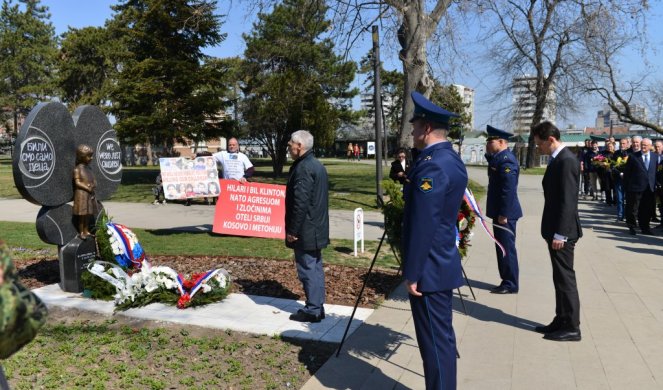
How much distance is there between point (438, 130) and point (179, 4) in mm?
25749

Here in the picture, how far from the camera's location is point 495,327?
17.4 feet

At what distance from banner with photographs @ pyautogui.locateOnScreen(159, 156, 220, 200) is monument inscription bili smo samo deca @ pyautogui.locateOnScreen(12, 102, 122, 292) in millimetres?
5209

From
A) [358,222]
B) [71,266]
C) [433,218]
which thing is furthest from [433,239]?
[358,222]

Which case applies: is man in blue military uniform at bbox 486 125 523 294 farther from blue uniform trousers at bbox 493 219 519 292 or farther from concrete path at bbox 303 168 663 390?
concrete path at bbox 303 168 663 390

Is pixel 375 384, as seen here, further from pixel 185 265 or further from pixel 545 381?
pixel 185 265

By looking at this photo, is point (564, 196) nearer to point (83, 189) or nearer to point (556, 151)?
point (556, 151)

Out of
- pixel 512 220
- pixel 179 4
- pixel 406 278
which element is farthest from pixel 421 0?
pixel 179 4

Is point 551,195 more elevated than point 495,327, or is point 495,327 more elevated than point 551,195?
point 551,195

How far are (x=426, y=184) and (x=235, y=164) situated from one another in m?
8.04

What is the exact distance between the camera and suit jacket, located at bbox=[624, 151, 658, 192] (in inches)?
439

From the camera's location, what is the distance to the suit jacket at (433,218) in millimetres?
3123

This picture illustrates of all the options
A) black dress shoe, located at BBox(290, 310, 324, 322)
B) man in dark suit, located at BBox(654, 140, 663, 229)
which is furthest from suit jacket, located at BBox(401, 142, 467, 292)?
man in dark suit, located at BBox(654, 140, 663, 229)

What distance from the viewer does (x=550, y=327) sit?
5.08m

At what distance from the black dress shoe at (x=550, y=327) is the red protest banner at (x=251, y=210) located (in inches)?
227
